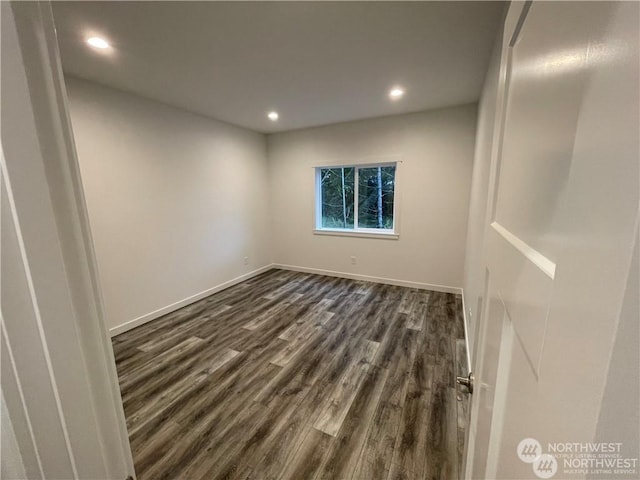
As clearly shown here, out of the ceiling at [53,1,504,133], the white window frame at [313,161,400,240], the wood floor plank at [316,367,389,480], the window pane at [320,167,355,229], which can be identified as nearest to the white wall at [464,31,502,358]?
the ceiling at [53,1,504,133]

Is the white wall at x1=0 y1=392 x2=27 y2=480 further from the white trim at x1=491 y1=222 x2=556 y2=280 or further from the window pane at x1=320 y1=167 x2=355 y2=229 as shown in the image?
the window pane at x1=320 y1=167 x2=355 y2=229

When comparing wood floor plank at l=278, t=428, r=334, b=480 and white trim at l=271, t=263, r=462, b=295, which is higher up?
white trim at l=271, t=263, r=462, b=295

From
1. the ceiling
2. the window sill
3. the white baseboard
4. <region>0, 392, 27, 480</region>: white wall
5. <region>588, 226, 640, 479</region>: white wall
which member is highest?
the ceiling

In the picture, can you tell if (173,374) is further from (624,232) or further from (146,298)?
(624,232)

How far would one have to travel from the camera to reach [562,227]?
31 centimetres

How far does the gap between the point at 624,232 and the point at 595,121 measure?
0.14 metres

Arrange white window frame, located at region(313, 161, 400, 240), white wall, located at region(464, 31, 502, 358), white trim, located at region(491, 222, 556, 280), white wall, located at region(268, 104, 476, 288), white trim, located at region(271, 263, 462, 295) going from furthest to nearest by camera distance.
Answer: white window frame, located at region(313, 161, 400, 240), white trim, located at region(271, 263, 462, 295), white wall, located at region(268, 104, 476, 288), white wall, located at region(464, 31, 502, 358), white trim, located at region(491, 222, 556, 280)

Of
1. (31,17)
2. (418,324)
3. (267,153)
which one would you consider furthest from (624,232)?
(267,153)

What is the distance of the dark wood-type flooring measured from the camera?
1.36 m

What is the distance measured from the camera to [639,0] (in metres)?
0.17

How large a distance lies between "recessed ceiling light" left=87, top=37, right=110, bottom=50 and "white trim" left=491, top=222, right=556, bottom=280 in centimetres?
260

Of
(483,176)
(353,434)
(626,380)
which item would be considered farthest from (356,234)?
(626,380)

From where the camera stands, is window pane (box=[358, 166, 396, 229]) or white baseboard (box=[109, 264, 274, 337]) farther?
window pane (box=[358, 166, 396, 229])

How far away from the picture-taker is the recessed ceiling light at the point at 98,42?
5.67 ft
